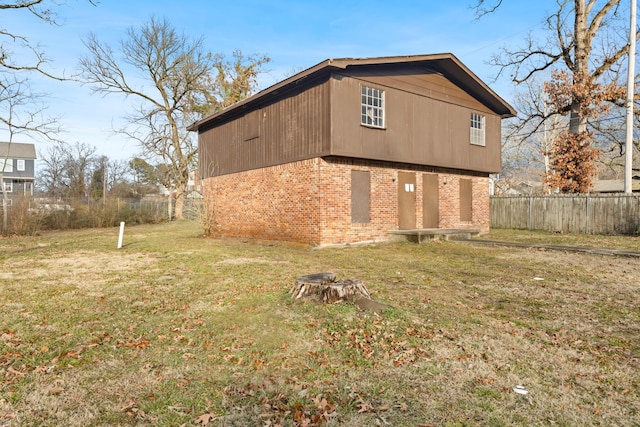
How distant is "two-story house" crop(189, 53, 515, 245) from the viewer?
13.2 metres

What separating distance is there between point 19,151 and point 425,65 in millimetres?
53700

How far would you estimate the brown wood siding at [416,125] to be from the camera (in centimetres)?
1310

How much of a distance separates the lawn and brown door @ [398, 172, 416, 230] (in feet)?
23.8

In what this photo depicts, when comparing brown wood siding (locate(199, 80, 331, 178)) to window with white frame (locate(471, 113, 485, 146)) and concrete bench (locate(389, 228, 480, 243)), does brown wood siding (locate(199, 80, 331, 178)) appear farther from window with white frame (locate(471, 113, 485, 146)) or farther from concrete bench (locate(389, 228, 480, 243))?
window with white frame (locate(471, 113, 485, 146))

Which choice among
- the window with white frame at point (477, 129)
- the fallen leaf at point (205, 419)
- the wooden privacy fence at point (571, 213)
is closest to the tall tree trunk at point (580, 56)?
the wooden privacy fence at point (571, 213)

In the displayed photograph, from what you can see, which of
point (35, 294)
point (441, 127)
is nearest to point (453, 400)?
point (35, 294)

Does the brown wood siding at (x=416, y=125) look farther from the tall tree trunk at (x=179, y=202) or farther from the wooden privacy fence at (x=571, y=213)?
the tall tree trunk at (x=179, y=202)

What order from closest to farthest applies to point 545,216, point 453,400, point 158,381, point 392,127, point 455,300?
point 453,400 → point 158,381 → point 455,300 → point 392,127 → point 545,216

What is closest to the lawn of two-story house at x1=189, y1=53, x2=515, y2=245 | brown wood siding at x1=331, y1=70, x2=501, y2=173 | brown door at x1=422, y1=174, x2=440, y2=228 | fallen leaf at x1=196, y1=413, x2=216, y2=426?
fallen leaf at x1=196, y1=413, x2=216, y2=426

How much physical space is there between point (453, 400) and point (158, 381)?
104 inches

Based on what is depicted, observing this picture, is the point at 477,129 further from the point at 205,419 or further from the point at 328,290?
the point at 205,419

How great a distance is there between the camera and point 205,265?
9.68 m

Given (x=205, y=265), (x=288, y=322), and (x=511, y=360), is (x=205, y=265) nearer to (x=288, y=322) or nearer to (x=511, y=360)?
(x=288, y=322)

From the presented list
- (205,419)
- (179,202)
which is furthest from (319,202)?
(179,202)
